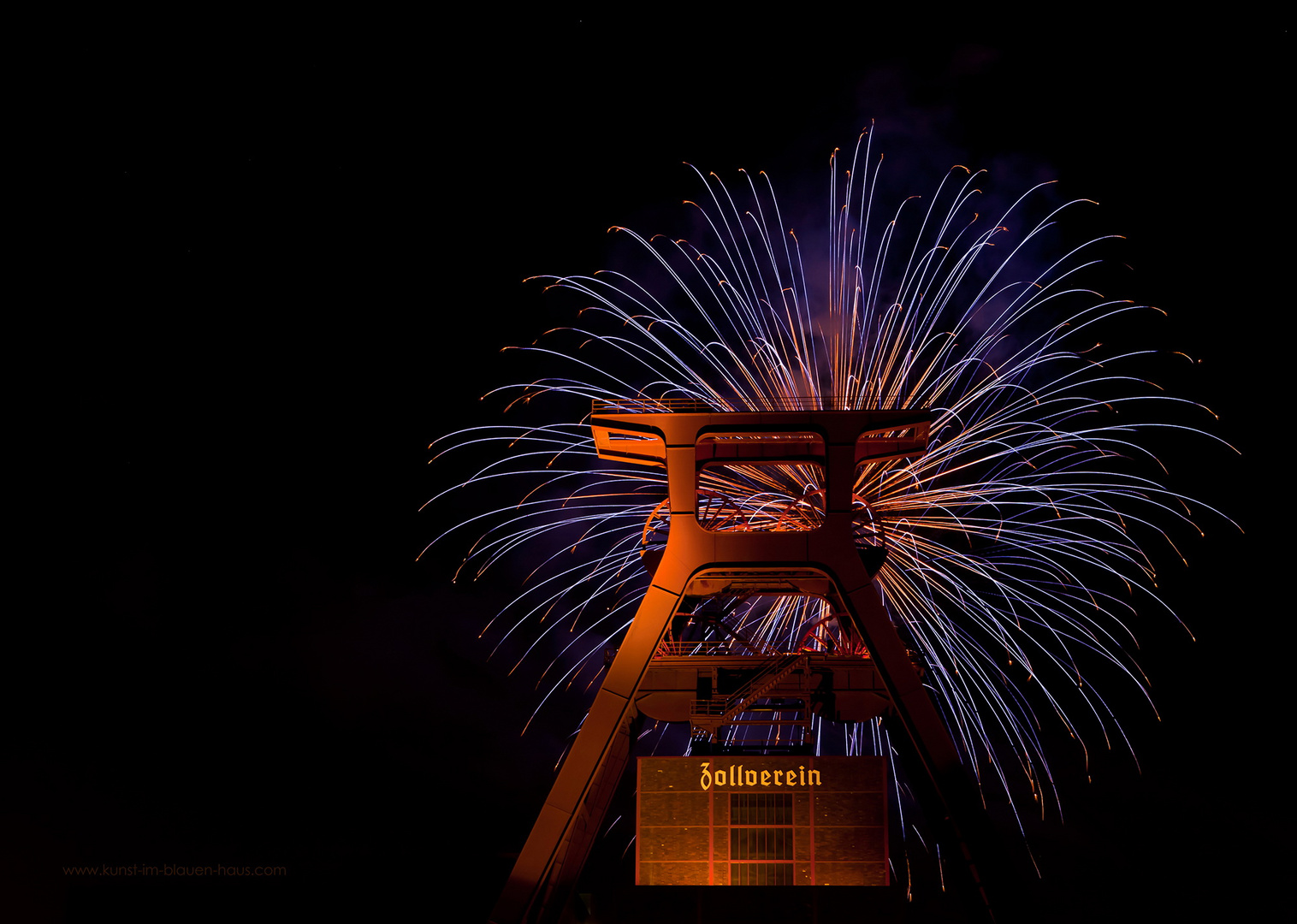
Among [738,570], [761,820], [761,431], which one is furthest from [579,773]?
[761,431]

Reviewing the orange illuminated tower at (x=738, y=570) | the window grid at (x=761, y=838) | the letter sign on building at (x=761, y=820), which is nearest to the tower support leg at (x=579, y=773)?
the orange illuminated tower at (x=738, y=570)

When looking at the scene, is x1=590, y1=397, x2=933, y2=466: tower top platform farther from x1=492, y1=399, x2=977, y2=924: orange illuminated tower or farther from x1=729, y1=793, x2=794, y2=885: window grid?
x1=729, y1=793, x2=794, y2=885: window grid

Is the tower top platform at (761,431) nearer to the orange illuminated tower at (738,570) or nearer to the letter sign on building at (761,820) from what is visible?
the orange illuminated tower at (738,570)

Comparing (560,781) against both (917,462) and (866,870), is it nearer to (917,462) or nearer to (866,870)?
(866,870)

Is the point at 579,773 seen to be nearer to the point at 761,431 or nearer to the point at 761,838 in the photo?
the point at 761,838

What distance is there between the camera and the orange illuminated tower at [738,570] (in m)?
20.6

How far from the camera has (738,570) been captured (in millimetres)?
Answer: 21859

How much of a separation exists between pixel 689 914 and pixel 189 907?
20286 mm

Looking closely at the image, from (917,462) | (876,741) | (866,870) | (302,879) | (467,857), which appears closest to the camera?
(866,870)

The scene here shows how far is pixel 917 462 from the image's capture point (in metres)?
24.0

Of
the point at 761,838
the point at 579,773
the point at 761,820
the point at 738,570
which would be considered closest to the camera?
the point at 761,838

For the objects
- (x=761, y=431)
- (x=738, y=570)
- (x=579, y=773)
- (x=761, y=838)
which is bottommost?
(x=761, y=838)

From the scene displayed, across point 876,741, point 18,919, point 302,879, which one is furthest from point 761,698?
point 18,919

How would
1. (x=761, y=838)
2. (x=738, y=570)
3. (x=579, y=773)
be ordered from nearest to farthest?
(x=761, y=838), (x=579, y=773), (x=738, y=570)
